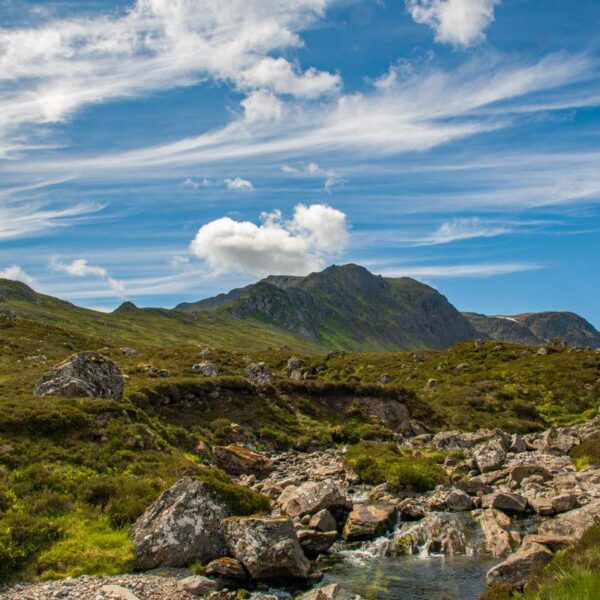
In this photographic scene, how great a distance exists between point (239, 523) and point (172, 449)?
18919mm

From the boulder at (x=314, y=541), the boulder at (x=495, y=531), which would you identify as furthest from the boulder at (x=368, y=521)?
the boulder at (x=495, y=531)

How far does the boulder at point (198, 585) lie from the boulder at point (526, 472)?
2424 cm

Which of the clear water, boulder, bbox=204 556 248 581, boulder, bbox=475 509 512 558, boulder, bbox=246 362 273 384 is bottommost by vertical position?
the clear water

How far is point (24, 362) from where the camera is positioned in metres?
76.8

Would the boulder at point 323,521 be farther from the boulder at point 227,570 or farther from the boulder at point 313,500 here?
the boulder at point 227,570

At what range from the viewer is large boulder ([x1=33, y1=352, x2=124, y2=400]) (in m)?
46.2

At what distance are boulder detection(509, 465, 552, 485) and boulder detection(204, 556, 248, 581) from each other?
22575mm

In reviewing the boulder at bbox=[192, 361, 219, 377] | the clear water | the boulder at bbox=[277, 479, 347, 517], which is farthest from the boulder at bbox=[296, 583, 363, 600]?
the boulder at bbox=[192, 361, 219, 377]

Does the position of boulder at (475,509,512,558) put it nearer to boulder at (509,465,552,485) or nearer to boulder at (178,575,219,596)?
boulder at (509,465,552,485)

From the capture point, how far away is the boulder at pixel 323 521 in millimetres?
28062

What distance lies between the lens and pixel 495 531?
89.6 feet

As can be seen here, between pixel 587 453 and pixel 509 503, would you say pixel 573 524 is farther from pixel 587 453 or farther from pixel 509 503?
pixel 587 453

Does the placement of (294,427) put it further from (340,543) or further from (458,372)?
(458,372)

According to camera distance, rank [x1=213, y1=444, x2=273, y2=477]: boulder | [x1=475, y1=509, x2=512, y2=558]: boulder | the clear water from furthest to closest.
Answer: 1. [x1=213, y1=444, x2=273, y2=477]: boulder
2. [x1=475, y1=509, x2=512, y2=558]: boulder
3. the clear water
